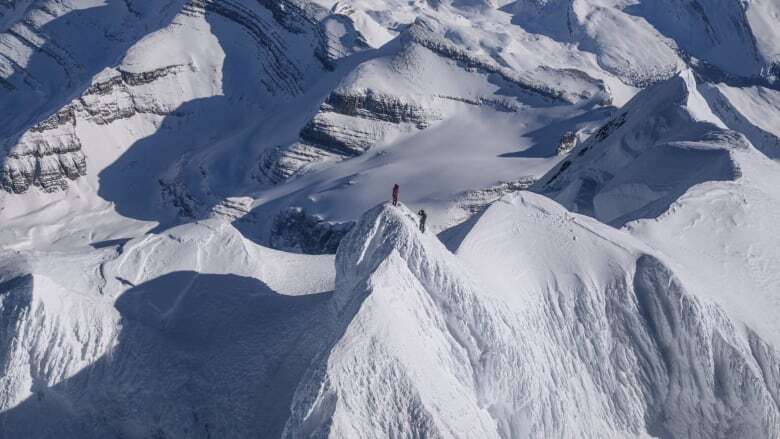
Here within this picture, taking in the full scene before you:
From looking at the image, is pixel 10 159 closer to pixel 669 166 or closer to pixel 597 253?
pixel 669 166

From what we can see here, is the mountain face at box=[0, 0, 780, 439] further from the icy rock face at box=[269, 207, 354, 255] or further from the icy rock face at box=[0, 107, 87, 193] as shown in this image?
the icy rock face at box=[0, 107, 87, 193]

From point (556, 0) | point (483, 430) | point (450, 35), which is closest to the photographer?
point (483, 430)

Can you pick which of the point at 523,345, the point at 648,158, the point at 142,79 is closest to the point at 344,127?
the point at 142,79

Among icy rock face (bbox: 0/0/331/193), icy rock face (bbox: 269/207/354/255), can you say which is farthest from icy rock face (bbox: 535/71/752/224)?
icy rock face (bbox: 0/0/331/193)

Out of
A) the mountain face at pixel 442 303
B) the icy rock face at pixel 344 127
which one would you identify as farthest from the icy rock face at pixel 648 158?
the icy rock face at pixel 344 127

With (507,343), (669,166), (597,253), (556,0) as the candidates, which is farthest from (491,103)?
(556,0)

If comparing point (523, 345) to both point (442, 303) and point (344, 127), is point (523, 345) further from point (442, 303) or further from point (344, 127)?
point (344, 127)
